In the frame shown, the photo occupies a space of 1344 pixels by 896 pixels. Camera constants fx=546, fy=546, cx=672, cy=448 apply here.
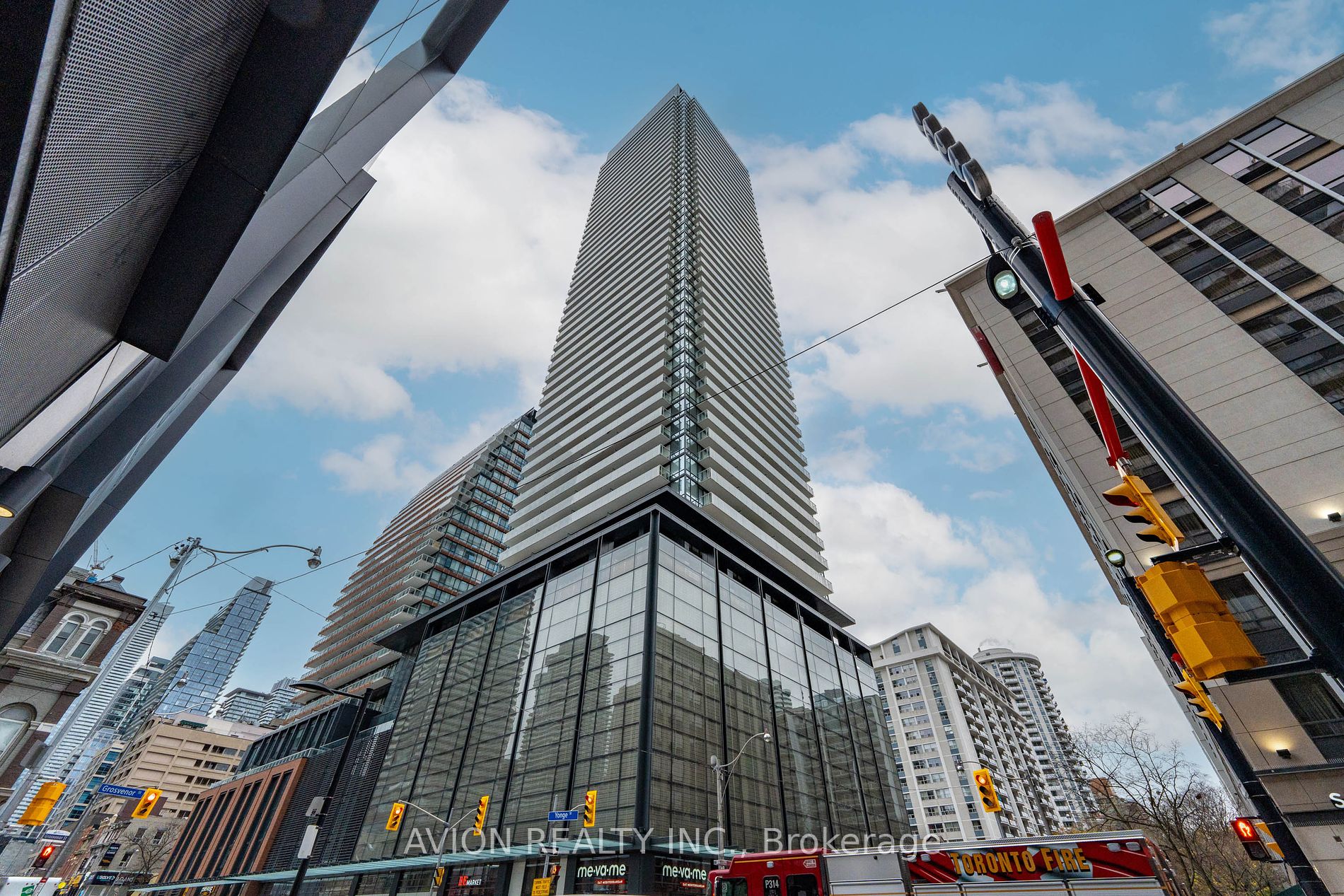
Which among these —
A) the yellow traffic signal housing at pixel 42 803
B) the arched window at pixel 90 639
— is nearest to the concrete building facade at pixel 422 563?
the arched window at pixel 90 639

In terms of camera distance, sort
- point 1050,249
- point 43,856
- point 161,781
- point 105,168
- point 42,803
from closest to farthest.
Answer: point 1050,249 < point 105,168 < point 42,803 < point 43,856 < point 161,781

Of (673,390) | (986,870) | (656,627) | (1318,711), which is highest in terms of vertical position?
(673,390)

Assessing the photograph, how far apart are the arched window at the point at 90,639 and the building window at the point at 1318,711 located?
45.8 meters

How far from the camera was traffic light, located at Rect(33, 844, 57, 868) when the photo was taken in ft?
55.9

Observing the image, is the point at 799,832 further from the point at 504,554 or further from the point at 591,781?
the point at 504,554

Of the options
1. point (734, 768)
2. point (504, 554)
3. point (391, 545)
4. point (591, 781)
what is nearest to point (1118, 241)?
point (734, 768)

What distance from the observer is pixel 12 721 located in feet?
72.5

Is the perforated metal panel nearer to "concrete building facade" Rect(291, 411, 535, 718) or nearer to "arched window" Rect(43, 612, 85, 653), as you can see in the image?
"arched window" Rect(43, 612, 85, 653)

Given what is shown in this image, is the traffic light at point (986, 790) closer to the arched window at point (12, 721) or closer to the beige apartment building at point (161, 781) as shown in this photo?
the arched window at point (12, 721)

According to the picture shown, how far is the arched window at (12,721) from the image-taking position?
70.7 feet

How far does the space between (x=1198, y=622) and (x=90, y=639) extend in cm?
3773

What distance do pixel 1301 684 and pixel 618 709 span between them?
27.6 metres

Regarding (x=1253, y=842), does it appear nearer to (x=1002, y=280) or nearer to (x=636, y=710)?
(x=1002, y=280)

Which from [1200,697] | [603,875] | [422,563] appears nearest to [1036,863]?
[1200,697]
